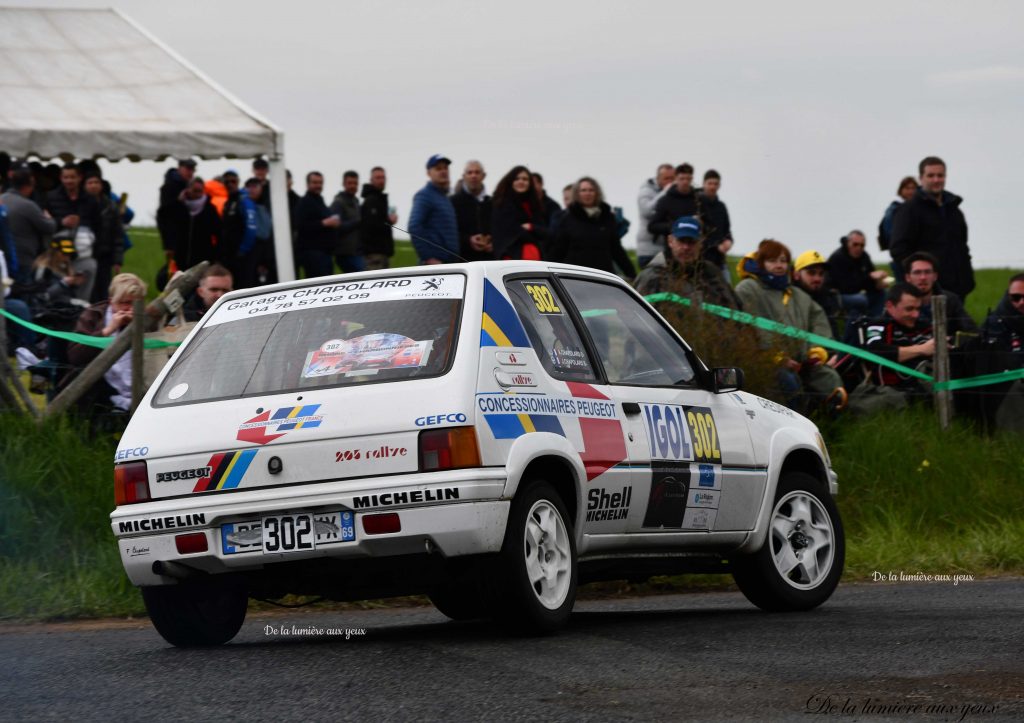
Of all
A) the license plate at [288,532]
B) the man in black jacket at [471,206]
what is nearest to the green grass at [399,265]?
the man in black jacket at [471,206]

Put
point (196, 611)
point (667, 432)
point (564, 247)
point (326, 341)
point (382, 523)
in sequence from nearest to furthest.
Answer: point (382, 523) → point (326, 341) → point (196, 611) → point (667, 432) → point (564, 247)

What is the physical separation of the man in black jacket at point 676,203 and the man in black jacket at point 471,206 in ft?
5.38

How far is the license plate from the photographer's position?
7.13 m

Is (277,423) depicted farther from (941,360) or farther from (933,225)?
(933,225)

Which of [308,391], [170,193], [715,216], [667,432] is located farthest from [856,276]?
[308,391]

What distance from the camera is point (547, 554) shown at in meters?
7.55

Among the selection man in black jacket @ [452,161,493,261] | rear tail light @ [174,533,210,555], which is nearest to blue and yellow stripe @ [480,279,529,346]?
rear tail light @ [174,533,210,555]

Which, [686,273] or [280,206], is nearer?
[686,273]

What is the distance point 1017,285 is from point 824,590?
6.50m

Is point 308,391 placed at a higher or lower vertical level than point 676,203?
lower

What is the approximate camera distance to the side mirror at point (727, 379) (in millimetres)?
8844

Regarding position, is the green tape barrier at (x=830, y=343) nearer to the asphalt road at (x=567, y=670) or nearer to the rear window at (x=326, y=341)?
the asphalt road at (x=567, y=670)

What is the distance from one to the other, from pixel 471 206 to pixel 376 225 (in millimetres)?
1131

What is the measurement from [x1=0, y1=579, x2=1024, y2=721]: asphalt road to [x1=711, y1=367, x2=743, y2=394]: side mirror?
1.14 metres
